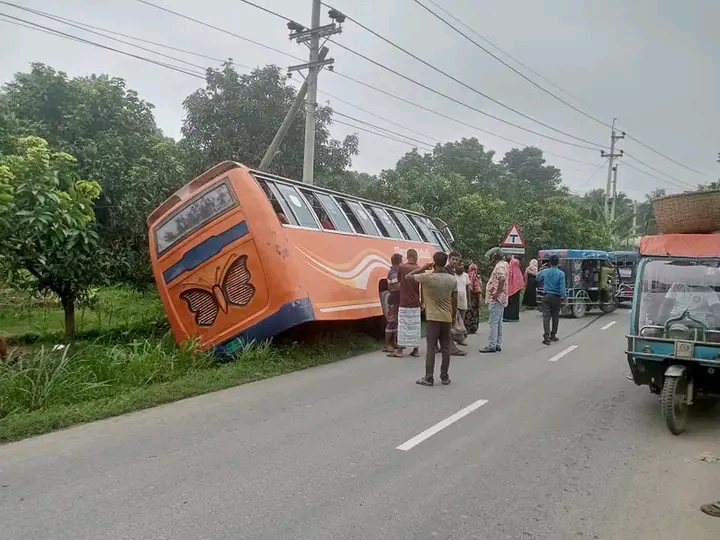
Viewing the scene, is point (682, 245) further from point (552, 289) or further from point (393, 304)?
point (393, 304)

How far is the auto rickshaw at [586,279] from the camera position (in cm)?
1970

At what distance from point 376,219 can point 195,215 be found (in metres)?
4.79

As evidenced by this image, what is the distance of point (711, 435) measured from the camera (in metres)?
6.62

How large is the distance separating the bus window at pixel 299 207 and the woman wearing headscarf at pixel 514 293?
652 centimetres

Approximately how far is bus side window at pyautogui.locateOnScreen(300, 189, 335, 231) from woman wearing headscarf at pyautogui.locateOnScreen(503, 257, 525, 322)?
592cm

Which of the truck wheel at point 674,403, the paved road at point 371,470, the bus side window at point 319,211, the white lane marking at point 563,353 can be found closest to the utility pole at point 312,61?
the bus side window at point 319,211

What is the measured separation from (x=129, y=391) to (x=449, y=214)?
1820 cm

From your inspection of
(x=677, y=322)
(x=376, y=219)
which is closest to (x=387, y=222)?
(x=376, y=219)

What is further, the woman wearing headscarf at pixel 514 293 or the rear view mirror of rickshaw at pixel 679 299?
the woman wearing headscarf at pixel 514 293

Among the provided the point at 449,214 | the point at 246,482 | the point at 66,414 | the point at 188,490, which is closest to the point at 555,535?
the point at 246,482

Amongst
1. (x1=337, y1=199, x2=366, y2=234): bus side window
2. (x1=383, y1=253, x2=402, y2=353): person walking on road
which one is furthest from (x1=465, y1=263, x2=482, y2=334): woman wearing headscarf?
(x1=383, y1=253, x2=402, y2=353): person walking on road

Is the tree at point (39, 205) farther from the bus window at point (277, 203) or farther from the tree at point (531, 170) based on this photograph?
the tree at point (531, 170)

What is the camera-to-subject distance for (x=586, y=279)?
66.8 ft

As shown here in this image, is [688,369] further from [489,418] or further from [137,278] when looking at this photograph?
[137,278]
